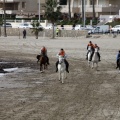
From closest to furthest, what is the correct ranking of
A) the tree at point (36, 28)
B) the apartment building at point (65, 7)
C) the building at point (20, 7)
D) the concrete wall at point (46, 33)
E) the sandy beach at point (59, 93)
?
the sandy beach at point (59, 93) < the tree at point (36, 28) < the concrete wall at point (46, 33) < the apartment building at point (65, 7) < the building at point (20, 7)

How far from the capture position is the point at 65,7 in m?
100

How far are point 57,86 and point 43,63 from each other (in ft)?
17.8

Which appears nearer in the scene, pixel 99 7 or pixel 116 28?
pixel 116 28

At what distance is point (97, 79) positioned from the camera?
27.1 metres

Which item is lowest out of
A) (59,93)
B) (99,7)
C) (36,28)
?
(59,93)

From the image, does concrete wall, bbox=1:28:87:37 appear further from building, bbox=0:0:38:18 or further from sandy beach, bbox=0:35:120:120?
sandy beach, bbox=0:35:120:120

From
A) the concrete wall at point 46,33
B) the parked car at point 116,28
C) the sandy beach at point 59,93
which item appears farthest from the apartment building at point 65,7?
the sandy beach at point 59,93

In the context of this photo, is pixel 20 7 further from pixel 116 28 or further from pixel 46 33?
pixel 116 28

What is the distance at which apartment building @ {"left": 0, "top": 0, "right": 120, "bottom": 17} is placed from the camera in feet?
307

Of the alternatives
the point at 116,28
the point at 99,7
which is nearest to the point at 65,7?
the point at 99,7

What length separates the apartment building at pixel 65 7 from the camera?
3681 inches

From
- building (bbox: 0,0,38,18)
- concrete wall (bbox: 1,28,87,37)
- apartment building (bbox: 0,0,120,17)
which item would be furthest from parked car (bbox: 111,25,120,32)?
building (bbox: 0,0,38,18)

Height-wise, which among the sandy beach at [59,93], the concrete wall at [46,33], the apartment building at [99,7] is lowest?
the sandy beach at [59,93]

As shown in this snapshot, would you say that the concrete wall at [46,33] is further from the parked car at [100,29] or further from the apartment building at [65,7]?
the apartment building at [65,7]
